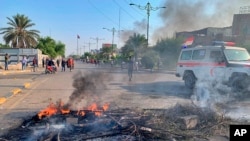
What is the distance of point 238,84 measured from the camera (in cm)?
1227

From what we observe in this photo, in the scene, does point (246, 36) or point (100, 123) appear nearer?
point (100, 123)

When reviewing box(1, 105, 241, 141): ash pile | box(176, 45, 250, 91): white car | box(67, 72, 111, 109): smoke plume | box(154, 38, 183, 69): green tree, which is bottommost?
box(1, 105, 241, 141): ash pile

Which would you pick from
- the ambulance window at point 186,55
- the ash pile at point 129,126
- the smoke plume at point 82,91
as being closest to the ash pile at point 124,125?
the ash pile at point 129,126

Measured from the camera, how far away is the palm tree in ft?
196

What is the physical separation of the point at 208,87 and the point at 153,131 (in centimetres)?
636

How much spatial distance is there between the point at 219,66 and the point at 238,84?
1.09 m

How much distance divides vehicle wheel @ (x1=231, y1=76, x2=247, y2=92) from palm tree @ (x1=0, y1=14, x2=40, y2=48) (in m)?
54.5

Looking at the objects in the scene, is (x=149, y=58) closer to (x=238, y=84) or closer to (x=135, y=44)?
(x=135, y=44)

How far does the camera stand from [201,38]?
118 ft

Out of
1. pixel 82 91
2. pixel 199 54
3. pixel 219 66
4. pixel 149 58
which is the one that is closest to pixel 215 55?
pixel 219 66

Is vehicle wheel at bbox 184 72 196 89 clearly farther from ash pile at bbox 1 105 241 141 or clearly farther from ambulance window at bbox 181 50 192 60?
ash pile at bbox 1 105 241 141

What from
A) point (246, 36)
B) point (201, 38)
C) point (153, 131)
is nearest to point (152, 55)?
point (201, 38)

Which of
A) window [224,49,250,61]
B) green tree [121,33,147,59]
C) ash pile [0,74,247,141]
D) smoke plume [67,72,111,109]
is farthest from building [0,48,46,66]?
ash pile [0,74,247,141]

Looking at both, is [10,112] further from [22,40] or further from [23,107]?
[22,40]
